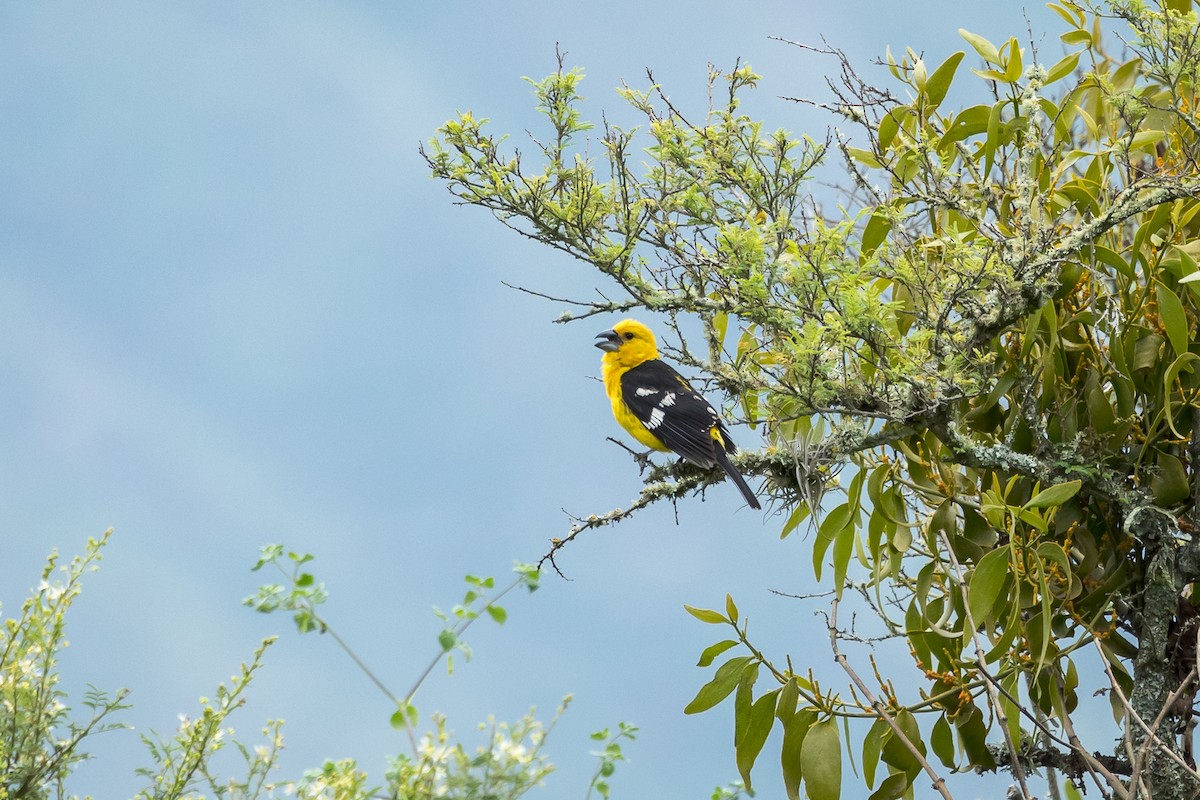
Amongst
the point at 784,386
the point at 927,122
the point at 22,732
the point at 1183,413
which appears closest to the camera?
the point at 22,732

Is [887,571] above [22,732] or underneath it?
above

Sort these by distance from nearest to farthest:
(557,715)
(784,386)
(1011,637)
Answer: (557,715) → (784,386) → (1011,637)

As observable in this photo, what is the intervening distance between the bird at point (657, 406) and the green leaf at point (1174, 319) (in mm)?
897

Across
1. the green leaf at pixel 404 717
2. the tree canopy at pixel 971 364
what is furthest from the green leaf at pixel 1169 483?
the green leaf at pixel 404 717

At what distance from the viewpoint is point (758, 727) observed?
9.00 ft

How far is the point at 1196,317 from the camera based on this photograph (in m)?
2.72

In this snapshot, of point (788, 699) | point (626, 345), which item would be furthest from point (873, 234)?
point (626, 345)

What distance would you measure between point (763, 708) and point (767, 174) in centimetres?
115

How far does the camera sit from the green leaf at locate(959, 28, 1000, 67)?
2.77 meters

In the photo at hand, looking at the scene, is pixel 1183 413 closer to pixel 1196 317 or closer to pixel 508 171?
pixel 1196 317

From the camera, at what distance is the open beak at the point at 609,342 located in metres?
4.18

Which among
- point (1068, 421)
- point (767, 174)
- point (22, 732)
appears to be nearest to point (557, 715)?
point (22, 732)

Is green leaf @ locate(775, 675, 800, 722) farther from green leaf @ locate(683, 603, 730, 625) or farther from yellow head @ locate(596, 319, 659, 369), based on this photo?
yellow head @ locate(596, 319, 659, 369)

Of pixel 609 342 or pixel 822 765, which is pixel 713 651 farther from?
pixel 609 342
